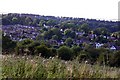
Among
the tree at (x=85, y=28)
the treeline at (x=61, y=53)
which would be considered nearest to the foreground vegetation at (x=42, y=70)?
the treeline at (x=61, y=53)

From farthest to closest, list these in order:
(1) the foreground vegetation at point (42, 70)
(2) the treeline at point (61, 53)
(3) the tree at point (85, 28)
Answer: (3) the tree at point (85, 28) < (2) the treeline at point (61, 53) < (1) the foreground vegetation at point (42, 70)

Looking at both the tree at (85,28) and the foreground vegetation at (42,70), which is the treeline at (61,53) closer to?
the foreground vegetation at (42,70)

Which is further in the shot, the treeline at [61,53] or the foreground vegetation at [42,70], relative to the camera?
the treeline at [61,53]

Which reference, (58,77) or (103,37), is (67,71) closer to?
(58,77)

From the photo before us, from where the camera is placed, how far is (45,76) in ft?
14.6

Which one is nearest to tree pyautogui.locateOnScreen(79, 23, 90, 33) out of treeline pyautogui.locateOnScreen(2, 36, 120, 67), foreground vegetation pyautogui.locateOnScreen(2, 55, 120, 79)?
treeline pyautogui.locateOnScreen(2, 36, 120, 67)

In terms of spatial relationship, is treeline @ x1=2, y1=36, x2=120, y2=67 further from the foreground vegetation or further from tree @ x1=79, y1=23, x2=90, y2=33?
tree @ x1=79, y1=23, x2=90, y2=33

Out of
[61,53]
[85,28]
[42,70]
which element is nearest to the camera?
[42,70]

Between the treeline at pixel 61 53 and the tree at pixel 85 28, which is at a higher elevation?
the tree at pixel 85 28

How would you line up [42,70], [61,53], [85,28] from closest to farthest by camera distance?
[42,70]
[61,53]
[85,28]

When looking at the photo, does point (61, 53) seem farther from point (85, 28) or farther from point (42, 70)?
point (85, 28)

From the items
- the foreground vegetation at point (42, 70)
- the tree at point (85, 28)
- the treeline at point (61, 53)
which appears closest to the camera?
the foreground vegetation at point (42, 70)

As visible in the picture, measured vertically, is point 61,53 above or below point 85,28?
below

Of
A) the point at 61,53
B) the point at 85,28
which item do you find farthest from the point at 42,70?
the point at 85,28
